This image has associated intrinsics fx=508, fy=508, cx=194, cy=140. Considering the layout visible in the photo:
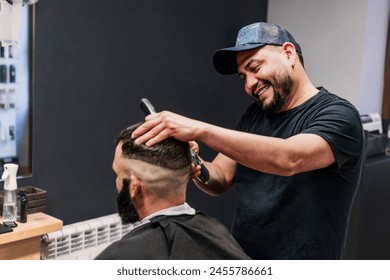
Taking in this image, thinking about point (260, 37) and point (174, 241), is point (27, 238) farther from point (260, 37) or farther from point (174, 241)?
point (260, 37)

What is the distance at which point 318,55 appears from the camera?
11.1ft

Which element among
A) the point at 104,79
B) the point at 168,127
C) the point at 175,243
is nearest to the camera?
the point at 168,127

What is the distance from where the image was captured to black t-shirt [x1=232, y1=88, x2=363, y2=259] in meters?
1.58

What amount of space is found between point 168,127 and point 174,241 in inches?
14.0

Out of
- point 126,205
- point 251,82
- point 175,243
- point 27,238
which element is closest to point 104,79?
point 27,238

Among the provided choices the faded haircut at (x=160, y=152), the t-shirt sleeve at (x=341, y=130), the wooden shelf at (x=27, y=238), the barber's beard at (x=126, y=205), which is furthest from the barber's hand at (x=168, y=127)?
the wooden shelf at (x=27, y=238)

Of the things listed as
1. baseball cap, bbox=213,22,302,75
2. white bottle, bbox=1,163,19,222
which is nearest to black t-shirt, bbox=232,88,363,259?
baseball cap, bbox=213,22,302,75

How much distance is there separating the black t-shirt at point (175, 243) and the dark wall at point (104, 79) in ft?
3.72

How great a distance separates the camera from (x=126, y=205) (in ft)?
4.99

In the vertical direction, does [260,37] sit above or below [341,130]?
above

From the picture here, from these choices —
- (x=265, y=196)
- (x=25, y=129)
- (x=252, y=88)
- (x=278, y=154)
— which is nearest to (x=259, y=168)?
(x=278, y=154)

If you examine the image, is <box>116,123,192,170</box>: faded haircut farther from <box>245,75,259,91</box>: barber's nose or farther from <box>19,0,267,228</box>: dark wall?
<box>19,0,267,228</box>: dark wall

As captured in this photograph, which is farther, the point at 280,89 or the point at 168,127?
the point at 280,89

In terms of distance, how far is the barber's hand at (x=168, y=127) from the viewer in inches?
54.5
